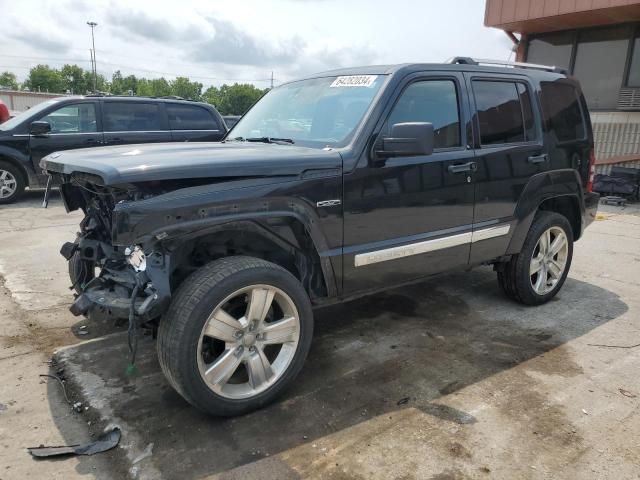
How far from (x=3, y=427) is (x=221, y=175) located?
182 centimetres

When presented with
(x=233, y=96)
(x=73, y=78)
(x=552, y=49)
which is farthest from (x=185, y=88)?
(x=552, y=49)

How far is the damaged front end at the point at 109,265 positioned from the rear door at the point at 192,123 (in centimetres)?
630

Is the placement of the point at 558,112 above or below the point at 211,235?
above

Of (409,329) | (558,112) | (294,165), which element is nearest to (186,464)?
(294,165)

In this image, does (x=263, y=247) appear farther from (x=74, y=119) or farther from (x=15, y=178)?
(x=15, y=178)

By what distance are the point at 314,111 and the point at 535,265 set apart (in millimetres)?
2437

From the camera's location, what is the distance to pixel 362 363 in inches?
137

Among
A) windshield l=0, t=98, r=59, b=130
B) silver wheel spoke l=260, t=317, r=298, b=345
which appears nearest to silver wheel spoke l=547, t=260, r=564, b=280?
silver wheel spoke l=260, t=317, r=298, b=345

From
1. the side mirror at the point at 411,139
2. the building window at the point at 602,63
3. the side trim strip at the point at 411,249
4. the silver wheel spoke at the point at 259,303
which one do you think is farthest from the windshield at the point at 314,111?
the building window at the point at 602,63

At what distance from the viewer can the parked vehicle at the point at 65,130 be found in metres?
8.61

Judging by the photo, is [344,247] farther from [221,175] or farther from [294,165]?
[221,175]

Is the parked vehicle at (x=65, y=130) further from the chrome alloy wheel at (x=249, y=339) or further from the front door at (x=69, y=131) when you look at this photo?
the chrome alloy wheel at (x=249, y=339)

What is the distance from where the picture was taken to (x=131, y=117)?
9.14m

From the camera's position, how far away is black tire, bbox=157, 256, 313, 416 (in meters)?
2.55
